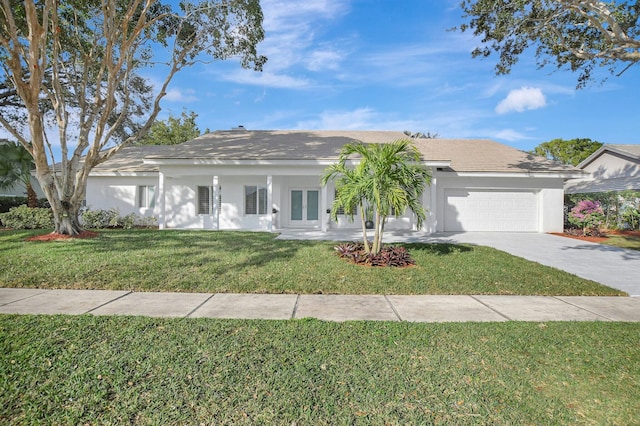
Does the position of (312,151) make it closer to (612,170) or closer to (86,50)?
(86,50)

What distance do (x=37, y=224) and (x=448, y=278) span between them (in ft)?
57.5

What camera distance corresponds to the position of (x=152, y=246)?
32.1ft

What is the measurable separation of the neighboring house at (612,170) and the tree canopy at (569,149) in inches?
380

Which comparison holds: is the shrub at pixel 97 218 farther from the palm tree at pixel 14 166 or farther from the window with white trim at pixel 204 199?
the window with white trim at pixel 204 199

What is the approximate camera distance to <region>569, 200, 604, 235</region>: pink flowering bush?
1523 centimetres

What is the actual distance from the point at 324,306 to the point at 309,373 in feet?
7.09

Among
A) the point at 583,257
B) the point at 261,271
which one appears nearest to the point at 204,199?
the point at 261,271

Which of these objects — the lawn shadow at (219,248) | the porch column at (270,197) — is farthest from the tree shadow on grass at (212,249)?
the porch column at (270,197)

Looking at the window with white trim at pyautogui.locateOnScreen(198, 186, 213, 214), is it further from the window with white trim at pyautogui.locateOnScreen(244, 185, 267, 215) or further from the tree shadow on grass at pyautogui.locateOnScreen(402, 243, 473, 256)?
the tree shadow on grass at pyautogui.locateOnScreen(402, 243, 473, 256)

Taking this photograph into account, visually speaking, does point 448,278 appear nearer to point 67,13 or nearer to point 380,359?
point 380,359

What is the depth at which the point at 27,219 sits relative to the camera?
586 inches

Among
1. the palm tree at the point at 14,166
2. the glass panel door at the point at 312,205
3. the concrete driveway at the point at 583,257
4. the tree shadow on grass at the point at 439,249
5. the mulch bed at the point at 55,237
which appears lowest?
the concrete driveway at the point at 583,257

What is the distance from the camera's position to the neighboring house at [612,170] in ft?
69.1

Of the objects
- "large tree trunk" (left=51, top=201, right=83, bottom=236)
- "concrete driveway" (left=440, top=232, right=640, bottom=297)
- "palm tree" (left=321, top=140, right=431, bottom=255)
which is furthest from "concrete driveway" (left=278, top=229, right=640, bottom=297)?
"large tree trunk" (left=51, top=201, right=83, bottom=236)
